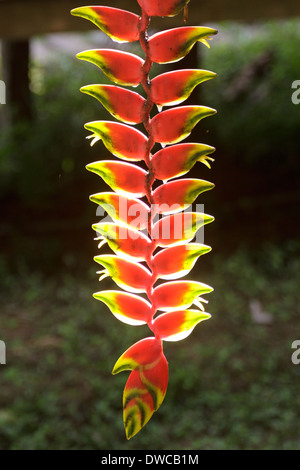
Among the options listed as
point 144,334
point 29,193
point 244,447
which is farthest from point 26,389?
point 29,193

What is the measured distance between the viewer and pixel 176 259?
49 centimetres

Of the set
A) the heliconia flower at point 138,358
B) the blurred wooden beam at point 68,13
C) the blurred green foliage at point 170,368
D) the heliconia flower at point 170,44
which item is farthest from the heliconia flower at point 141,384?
the blurred green foliage at point 170,368

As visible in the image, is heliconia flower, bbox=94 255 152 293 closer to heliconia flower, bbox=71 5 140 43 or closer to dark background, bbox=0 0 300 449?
heliconia flower, bbox=71 5 140 43

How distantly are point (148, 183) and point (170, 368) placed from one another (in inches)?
89.7

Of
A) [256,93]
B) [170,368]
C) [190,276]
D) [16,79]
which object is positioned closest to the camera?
[170,368]

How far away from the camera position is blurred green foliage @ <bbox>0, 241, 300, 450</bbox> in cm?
232

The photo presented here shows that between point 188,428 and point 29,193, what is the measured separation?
1.76 metres

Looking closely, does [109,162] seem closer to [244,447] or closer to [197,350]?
[244,447]

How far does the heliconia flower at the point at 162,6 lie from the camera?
1.41ft

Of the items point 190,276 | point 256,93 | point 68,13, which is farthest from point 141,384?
point 256,93

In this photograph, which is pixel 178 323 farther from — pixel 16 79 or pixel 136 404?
pixel 16 79

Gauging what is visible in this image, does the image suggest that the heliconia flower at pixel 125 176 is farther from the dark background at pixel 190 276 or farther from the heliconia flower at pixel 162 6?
the dark background at pixel 190 276

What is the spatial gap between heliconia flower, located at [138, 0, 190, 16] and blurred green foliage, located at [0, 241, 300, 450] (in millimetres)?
1990

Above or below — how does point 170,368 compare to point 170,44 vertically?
→ above
